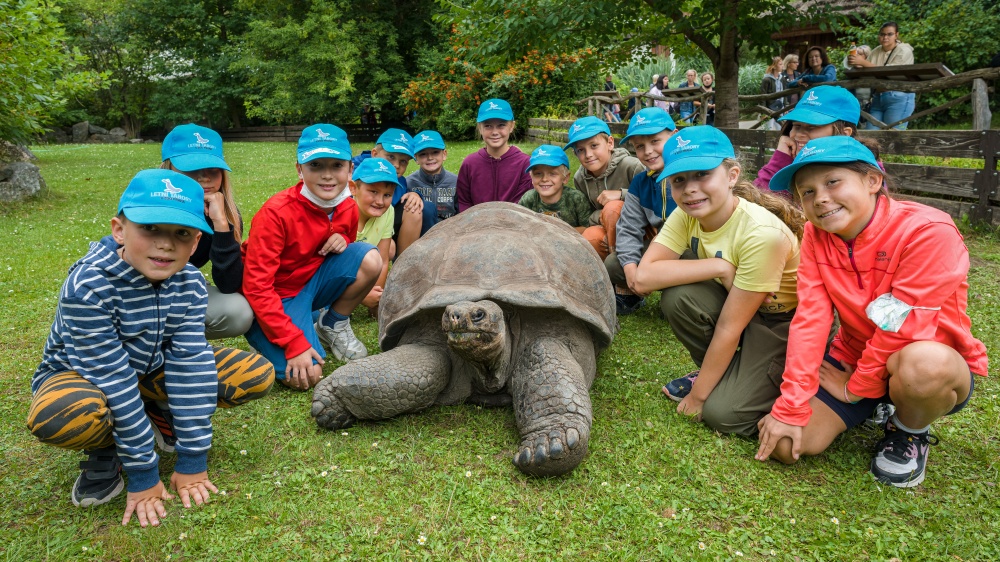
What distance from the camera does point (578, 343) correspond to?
3016 millimetres

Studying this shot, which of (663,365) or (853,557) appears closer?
(853,557)

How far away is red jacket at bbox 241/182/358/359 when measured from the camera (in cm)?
320

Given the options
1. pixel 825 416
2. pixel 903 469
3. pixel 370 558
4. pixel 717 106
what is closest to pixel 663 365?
pixel 825 416

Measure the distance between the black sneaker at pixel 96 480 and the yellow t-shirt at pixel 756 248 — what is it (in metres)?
2.62

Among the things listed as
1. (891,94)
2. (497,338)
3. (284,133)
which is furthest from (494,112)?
(284,133)

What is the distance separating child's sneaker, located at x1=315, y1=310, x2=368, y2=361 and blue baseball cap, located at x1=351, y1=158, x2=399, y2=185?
94 cm

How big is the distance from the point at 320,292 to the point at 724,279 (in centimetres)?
227

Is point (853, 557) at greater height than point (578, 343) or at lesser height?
lesser

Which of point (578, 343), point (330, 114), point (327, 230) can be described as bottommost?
point (330, 114)

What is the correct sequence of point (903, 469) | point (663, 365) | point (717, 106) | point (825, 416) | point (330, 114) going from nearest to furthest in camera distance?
point (903, 469)
point (825, 416)
point (663, 365)
point (717, 106)
point (330, 114)

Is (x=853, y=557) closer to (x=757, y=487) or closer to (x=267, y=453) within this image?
(x=757, y=487)

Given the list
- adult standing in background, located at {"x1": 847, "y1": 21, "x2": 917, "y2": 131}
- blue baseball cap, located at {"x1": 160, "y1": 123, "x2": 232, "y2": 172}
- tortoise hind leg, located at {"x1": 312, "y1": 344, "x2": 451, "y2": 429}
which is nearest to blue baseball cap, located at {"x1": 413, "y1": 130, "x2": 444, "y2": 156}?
blue baseball cap, located at {"x1": 160, "y1": 123, "x2": 232, "y2": 172}

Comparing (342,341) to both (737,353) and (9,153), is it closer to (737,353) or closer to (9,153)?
(737,353)

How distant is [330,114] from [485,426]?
21439 millimetres
